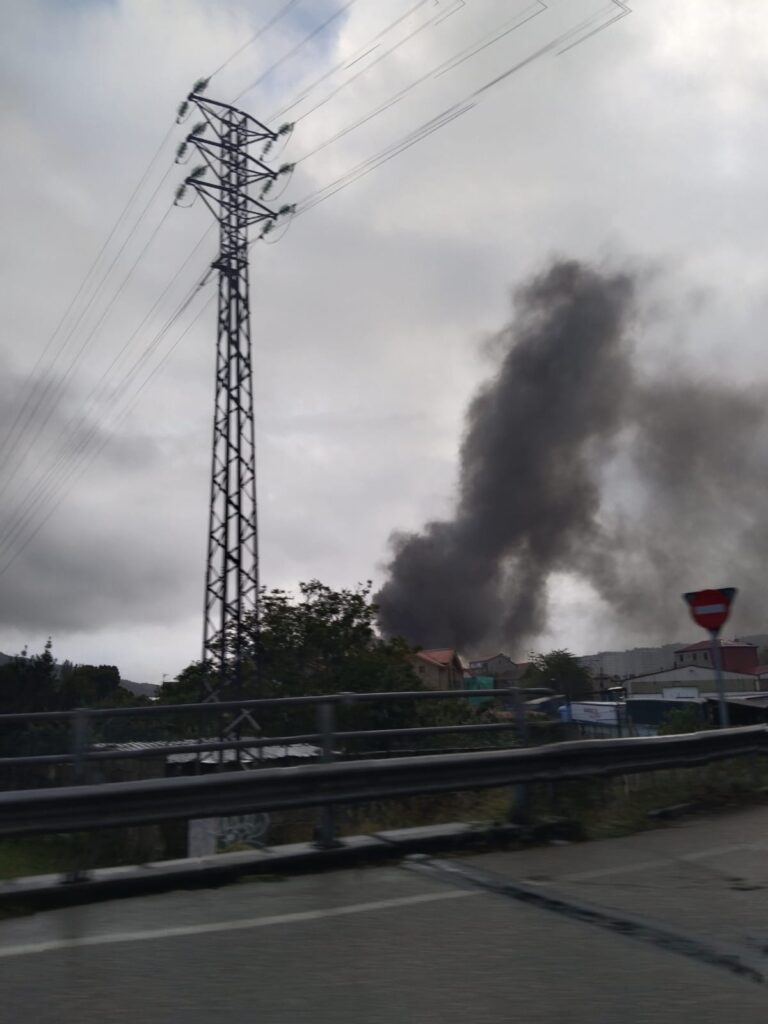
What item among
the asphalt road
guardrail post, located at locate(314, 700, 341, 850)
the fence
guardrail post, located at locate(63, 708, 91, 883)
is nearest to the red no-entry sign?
the fence

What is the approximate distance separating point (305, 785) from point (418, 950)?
2171mm

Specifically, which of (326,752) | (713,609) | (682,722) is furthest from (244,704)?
(682,722)

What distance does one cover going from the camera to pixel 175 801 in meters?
6.33

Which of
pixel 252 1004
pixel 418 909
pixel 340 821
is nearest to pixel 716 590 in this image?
pixel 340 821

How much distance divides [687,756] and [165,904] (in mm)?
5318

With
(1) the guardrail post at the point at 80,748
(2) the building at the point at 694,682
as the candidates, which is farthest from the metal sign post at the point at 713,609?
(2) the building at the point at 694,682

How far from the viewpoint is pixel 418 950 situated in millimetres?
4707

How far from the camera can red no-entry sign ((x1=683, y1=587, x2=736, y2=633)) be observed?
11930 mm

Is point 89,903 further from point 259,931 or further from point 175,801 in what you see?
point 259,931

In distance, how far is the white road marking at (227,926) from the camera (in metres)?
4.84

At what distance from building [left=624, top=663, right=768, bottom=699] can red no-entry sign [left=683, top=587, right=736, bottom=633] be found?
43.5m

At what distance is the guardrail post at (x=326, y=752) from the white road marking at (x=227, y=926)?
1163 mm

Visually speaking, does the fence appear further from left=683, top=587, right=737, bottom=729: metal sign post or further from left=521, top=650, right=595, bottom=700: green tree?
left=521, top=650, right=595, bottom=700: green tree

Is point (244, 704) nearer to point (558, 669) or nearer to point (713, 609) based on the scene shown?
point (713, 609)
